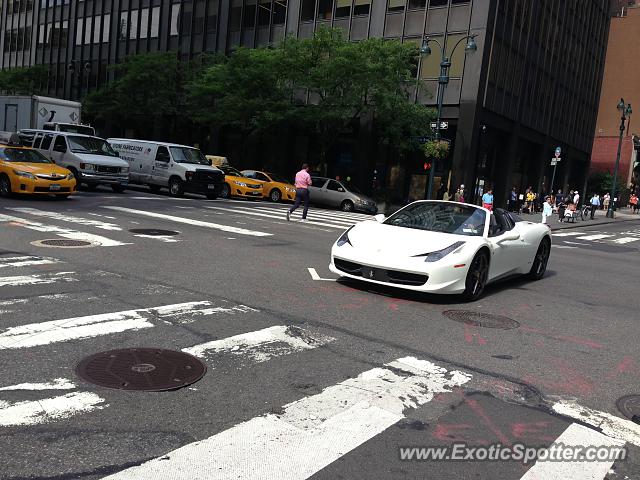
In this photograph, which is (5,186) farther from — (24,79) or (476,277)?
(24,79)

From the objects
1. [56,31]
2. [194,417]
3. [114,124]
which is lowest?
[194,417]

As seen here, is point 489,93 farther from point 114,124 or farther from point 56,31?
point 56,31

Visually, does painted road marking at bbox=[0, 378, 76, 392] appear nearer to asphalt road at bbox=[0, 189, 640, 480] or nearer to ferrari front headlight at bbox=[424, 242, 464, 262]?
asphalt road at bbox=[0, 189, 640, 480]

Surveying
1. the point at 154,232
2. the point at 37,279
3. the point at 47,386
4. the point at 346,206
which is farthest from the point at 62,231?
the point at 346,206

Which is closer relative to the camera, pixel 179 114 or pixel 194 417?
pixel 194 417

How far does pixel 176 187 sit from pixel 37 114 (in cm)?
767

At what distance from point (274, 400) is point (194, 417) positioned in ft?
1.98

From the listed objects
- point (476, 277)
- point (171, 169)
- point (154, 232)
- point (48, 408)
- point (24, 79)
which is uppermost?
point (24, 79)

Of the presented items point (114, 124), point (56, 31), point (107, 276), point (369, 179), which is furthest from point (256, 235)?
point (56, 31)

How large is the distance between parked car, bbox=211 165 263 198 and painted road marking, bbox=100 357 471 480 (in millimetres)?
24413

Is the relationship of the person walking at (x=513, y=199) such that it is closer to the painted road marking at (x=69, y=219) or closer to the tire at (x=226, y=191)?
the tire at (x=226, y=191)

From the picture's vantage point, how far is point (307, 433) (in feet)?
12.3

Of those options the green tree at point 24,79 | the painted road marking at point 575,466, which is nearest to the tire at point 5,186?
the painted road marking at point 575,466

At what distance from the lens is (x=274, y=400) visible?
4250 mm
